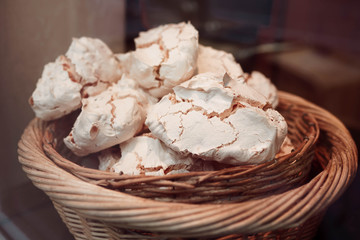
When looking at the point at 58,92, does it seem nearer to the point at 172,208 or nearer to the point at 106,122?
the point at 106,122

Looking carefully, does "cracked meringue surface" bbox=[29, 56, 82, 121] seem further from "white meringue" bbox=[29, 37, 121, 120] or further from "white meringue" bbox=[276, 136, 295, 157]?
"white meringue" bbox=[276, 136, 295, 157]

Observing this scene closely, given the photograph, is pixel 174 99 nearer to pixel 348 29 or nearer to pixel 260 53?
pixel 260 53

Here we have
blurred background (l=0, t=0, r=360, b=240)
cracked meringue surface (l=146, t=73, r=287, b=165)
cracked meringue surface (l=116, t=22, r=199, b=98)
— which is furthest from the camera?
blurred background (l=0, t=0, r=360, b=240)

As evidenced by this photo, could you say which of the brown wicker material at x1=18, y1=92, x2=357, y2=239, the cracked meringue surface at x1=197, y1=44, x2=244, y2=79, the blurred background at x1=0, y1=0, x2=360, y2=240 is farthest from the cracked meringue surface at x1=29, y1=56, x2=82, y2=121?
the cracked meringue surface at x1=197, y1=44, x2=244, y2=79

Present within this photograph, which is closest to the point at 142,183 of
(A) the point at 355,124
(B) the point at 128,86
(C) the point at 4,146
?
(B) the point at 128,86

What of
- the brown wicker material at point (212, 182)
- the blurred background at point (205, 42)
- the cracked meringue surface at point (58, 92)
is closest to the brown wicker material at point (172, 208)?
the brown wicker material at point (212, 182)

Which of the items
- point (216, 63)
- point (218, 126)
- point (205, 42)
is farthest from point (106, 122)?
point (205, 42)
